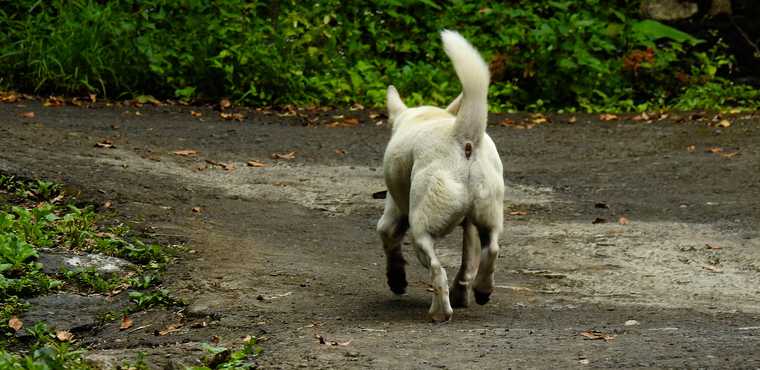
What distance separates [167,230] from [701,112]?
797 cm

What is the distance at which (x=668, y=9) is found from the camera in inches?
524

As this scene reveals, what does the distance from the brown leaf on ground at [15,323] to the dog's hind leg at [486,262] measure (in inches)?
93.7

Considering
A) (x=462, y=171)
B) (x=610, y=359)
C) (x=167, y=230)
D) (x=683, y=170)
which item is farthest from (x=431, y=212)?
(x=683, y=170)

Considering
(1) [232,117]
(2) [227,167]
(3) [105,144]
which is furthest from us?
(1) [232,117]

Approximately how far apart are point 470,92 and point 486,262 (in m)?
0.90

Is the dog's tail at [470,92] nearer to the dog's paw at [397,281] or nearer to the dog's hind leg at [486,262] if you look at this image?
the dog's hind leg at [486,262]

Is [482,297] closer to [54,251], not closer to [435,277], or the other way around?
[435,277]

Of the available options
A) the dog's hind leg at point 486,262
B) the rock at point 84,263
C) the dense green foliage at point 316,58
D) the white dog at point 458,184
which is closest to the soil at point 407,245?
the dog's hind leg at point 486,262

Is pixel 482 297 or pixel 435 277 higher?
pixel 435 277

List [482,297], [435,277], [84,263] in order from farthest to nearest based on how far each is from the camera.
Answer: [84,263]
[482,297]
[435,277]

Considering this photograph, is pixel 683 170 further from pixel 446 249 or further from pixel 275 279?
pixel 275 279

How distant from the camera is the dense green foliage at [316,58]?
11836 mm

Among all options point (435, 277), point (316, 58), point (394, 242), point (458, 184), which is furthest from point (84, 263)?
point (316, 58)

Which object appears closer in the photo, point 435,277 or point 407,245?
point 435,277
